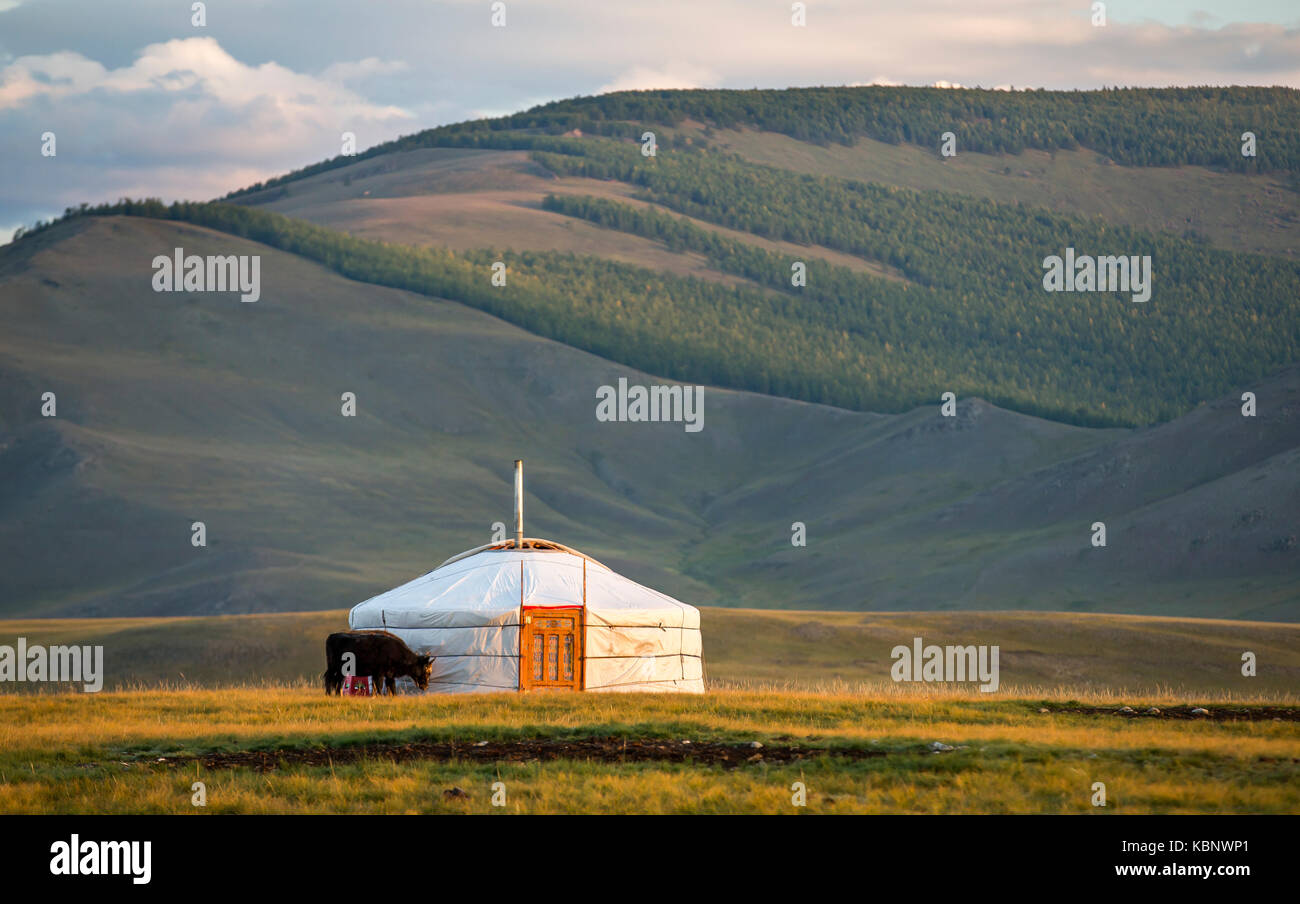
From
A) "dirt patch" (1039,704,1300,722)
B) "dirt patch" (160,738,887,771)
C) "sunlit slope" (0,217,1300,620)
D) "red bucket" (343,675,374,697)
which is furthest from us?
"sunlit slope" (0,217,1300,620)

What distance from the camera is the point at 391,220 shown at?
13350 cm

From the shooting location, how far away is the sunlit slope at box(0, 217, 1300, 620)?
58.3 m

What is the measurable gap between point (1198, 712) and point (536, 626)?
29.6 feet

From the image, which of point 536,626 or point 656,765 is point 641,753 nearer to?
point 656,765

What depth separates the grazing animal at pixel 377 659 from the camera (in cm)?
2081

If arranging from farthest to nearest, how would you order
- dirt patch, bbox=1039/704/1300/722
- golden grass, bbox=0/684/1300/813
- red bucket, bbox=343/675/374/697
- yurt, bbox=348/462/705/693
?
yurt, bbox=348/462/705/693, red bucket, bbox=343/675/374/697, dirt patch, bbox=1039/704/1300/722, golden grass, bbox=0/684/1300/813

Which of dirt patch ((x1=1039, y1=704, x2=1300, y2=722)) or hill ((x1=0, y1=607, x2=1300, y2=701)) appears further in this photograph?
hill ((x1=0, y1=607, x2=1300, y2=701))

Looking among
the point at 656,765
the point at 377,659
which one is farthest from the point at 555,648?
the point at 656,765

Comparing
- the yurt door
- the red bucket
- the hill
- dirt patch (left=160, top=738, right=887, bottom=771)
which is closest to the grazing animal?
the red bucket

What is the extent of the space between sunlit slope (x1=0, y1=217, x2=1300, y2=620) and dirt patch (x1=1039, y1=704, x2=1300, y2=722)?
108 ft

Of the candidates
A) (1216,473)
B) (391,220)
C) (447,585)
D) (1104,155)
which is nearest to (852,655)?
(447,585)

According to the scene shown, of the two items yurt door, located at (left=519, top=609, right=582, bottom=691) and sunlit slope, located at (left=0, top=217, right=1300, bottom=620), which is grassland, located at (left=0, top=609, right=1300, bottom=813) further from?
sunlit slope, located at (left=0, top=217, right=1300, bottom=620)
